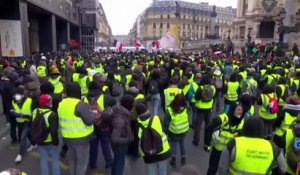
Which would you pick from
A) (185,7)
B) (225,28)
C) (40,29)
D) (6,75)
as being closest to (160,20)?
(185,7)

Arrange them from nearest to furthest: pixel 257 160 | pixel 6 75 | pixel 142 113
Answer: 1. pixel 257 160
2. pixel 142 113
3. pixel 6 75

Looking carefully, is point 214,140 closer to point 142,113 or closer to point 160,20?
point 142,113

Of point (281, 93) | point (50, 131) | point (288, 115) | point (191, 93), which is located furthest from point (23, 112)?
point (281, 93)

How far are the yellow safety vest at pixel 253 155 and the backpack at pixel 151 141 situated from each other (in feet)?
4.68

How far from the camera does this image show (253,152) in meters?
3.69

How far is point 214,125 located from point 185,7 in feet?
425

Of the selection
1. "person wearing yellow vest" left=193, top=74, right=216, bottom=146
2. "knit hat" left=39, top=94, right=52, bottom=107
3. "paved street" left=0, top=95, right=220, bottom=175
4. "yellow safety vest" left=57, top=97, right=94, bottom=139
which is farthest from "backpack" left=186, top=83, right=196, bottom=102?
"knit hat" left=39, top=94, right=52, bottom=107

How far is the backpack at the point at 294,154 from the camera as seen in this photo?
4.28m

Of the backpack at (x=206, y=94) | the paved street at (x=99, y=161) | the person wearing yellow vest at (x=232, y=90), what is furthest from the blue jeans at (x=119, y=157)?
the person wearing yellow vest at (x=232, y=90)

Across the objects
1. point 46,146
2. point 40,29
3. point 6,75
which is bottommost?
point 46,146

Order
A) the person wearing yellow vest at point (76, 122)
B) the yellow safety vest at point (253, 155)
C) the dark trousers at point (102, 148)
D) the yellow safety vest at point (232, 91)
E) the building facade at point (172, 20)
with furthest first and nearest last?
the building facade at point (172, 20), the yellow safety vest at point (232, 91), the dark trousers at point (102, 148), the person wearing yellow vest at point (76, 122), the yellow safety vest at point (253, 155)

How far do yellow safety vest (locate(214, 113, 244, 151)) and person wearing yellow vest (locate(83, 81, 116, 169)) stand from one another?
1.91 m

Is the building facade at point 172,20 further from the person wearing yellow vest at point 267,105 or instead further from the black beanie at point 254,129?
the black beanie at point 254,129

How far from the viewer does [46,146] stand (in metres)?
5.51
